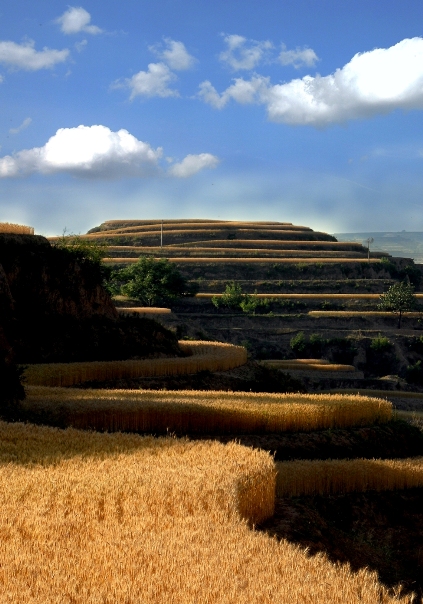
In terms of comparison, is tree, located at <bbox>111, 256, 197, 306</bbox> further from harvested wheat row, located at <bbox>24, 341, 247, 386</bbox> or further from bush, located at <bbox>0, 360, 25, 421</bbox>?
bush, located at <bbox>0, 360, 25, 421</bbox>

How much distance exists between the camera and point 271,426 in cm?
2516

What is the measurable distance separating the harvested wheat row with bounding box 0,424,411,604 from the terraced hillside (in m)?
44.9

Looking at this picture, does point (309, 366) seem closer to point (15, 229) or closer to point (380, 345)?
point (380, 345)

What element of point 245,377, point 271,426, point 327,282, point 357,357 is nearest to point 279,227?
point 327,282

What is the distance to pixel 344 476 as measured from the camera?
22.0m

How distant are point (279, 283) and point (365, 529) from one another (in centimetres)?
8163

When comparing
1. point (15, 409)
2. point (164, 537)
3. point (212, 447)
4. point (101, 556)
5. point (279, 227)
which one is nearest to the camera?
point (101, 556)

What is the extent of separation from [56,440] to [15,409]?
5.95 meters

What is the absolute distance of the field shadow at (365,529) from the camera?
1578cm

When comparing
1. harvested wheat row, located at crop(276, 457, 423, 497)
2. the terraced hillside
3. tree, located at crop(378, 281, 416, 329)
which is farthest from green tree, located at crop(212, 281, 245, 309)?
harvested wheat row, located at crop(276, 457, 423, 497)

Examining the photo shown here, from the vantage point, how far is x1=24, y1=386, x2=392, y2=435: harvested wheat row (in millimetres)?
22875

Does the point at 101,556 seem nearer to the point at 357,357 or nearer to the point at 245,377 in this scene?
the point at 245,377

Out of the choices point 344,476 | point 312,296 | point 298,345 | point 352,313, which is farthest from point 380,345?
point 344,476

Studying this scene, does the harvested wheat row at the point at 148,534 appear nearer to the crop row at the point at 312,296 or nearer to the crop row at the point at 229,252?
the crop row at the point at 312,296
